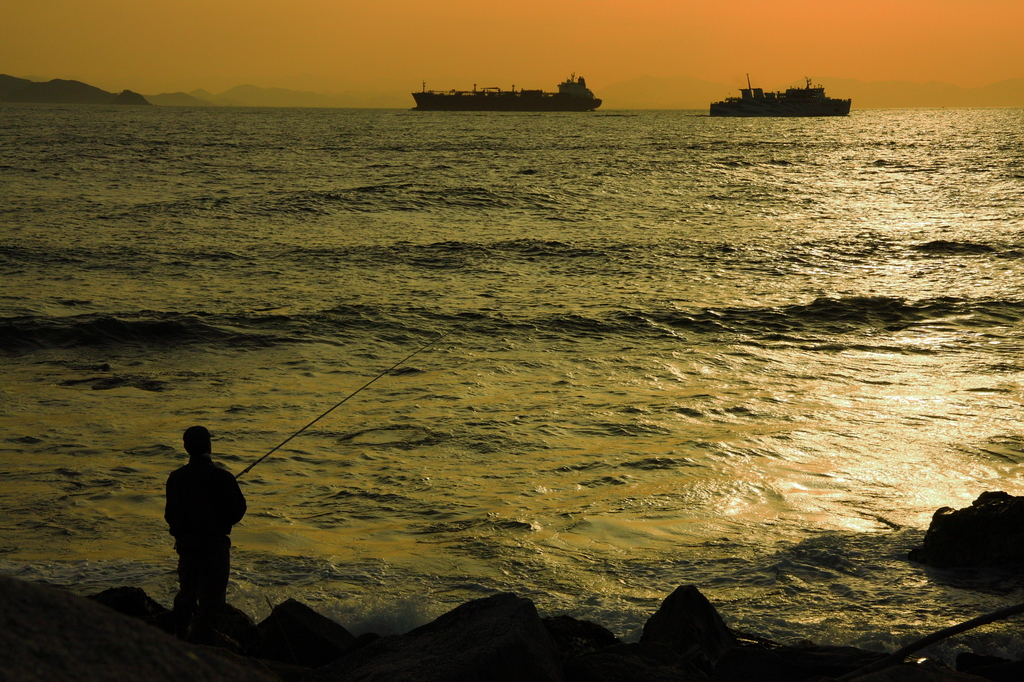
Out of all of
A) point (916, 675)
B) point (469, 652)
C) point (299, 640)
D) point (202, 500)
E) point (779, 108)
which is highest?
point (779, 108)

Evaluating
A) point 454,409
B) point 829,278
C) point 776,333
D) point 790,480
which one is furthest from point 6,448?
point 829,278

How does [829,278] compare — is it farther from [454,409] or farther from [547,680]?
[547,680]

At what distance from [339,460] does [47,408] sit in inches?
147

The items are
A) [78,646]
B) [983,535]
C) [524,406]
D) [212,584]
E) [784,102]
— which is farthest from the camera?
[784,102]

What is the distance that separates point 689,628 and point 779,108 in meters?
133

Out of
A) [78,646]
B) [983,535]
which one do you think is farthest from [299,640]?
[983,535]

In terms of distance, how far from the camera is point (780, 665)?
351 centimetres

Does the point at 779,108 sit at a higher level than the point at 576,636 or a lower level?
higher

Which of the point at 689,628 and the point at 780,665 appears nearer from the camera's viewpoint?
the point at 780,665

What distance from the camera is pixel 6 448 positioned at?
7.59 meters

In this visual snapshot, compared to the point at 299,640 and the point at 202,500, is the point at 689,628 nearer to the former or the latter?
the point at 299,640

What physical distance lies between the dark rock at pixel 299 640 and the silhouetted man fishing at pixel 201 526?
0.29 metres

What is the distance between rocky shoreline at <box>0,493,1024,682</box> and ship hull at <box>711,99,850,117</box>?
428ft

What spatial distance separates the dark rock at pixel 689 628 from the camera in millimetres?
4031
